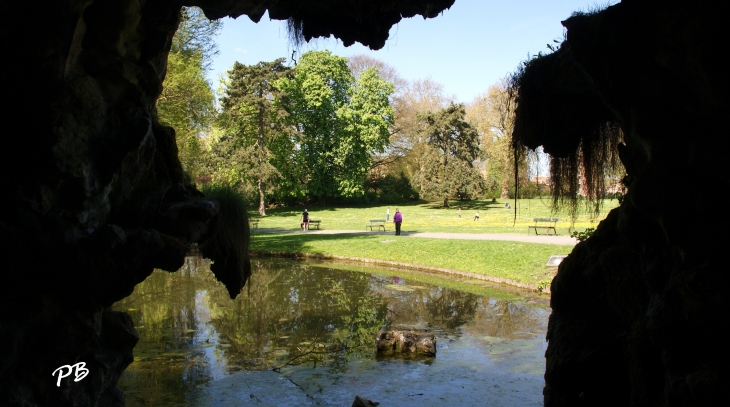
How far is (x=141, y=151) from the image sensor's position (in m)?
6.86

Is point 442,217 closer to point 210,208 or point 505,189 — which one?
point 505,189

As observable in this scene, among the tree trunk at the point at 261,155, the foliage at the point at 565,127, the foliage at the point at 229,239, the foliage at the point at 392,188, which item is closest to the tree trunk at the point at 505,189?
the foliage at the point at 392,188

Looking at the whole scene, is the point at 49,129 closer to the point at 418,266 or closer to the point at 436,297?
the point at 436,297

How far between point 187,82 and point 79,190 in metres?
22.6

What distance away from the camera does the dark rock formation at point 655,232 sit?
461 centimetres

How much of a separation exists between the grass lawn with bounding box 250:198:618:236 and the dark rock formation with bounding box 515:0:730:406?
22943 millimetres

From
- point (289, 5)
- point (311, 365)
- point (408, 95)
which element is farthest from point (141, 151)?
point (408, 95)

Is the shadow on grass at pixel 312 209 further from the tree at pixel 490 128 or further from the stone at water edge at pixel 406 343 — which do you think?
the stone at water edge at pixel 406 343

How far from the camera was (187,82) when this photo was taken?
89.1 feet

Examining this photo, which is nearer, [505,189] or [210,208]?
[210,208]

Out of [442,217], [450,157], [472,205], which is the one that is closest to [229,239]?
[442,217]

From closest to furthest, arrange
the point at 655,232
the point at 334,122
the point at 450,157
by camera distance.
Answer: the point at 655,232 < the point at 450,157 < the point at 334,122

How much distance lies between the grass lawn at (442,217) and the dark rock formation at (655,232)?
22.9 meters

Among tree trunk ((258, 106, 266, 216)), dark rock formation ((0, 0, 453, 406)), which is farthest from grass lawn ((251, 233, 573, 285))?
tree trunk ((258, 106, 266, 216))
